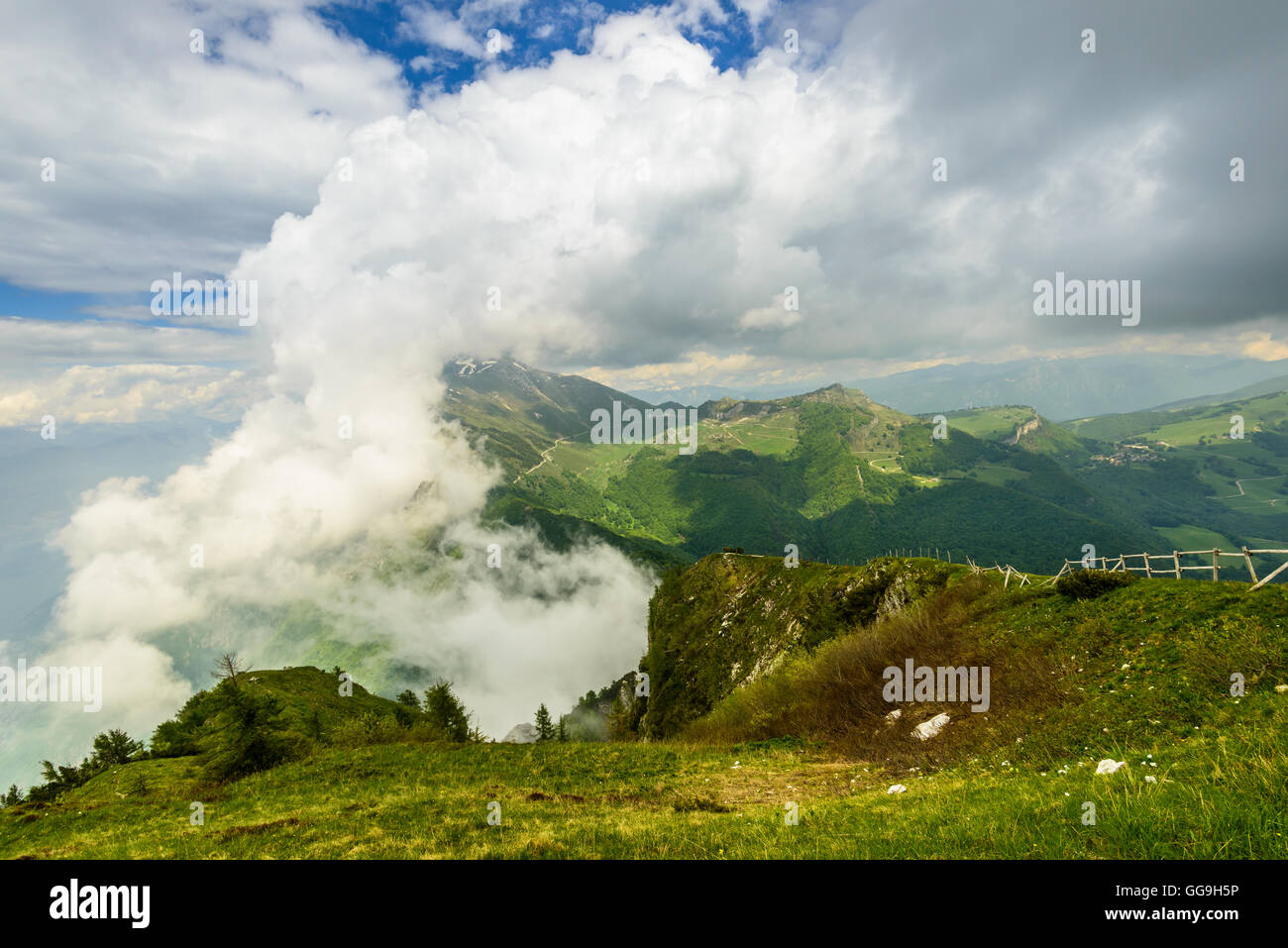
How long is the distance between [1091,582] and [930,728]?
12126mm

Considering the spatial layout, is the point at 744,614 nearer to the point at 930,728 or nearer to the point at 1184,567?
the point at 930,728

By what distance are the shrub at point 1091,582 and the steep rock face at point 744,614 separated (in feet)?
60.8

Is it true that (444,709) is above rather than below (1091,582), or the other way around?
below

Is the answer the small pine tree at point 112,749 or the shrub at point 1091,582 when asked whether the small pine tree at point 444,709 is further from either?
the shrub at point 1091,582

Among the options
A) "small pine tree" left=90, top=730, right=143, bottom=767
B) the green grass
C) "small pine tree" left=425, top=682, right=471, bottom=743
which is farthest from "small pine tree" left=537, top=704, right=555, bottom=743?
the green grass

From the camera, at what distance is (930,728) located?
20188 millimetres

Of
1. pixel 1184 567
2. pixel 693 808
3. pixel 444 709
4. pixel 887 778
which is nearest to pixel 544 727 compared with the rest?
pixel 444 709

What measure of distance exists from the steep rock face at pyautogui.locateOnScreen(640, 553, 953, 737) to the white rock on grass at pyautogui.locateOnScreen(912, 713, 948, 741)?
2571cm

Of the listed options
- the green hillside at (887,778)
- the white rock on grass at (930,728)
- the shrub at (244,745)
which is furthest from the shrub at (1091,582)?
the shrub at (244,745)

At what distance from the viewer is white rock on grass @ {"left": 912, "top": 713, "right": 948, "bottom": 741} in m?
19.7

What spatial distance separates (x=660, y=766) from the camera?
2177cm

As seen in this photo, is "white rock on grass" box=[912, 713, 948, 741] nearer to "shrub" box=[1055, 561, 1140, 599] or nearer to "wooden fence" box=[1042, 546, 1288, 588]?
"wooden fence" box=[1042, 546, 1288, 588]
